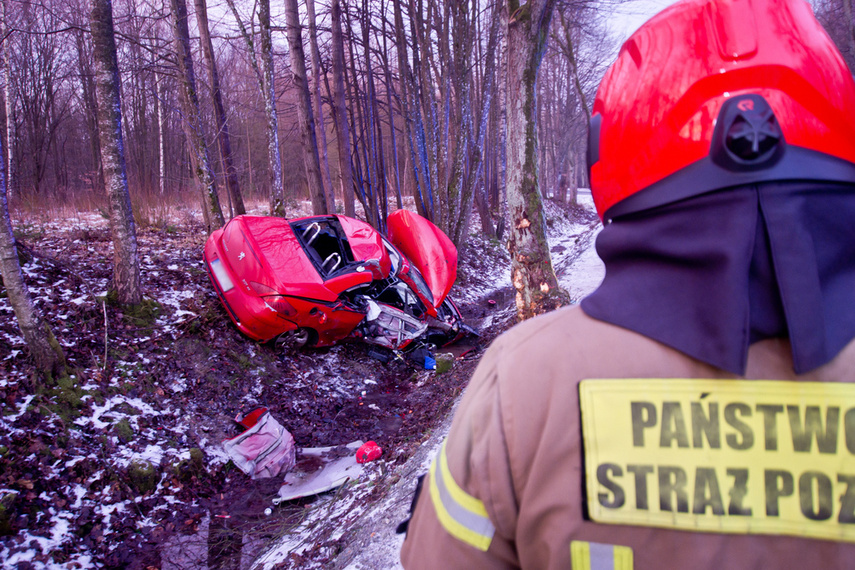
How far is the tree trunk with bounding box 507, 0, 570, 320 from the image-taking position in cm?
597

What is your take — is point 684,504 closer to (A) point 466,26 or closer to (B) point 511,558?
(B) point 511,558

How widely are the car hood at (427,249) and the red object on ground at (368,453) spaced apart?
133 inches

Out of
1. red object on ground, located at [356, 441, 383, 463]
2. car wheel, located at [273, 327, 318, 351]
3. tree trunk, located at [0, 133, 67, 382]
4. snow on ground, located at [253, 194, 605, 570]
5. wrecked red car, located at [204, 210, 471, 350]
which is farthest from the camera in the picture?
car wheel, located at [273, 327, 318, 351]

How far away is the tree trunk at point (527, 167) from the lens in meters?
5.97

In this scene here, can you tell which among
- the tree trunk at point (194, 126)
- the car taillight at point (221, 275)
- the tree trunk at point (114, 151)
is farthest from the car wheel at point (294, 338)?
the tree trunk at point (194, 126)

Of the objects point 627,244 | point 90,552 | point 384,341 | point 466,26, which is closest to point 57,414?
point 90,552

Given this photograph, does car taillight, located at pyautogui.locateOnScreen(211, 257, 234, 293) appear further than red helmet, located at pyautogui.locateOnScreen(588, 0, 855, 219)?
Yes

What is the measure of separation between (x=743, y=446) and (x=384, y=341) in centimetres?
689

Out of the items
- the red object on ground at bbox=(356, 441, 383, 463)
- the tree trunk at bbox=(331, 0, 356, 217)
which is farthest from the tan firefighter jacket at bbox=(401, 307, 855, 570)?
the tree trunk at bbox=(331, 0, 356, 217)

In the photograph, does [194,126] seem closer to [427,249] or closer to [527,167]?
[427,249]

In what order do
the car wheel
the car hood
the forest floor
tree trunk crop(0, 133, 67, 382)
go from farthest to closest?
the car hood
the car wheel
tree trunk crop(0, 133, 67, 382)
the forest floor

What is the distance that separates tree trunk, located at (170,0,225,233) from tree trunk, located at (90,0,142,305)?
3008 mm

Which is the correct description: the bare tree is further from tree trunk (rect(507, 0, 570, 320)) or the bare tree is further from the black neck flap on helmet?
the black neck flap on helmet

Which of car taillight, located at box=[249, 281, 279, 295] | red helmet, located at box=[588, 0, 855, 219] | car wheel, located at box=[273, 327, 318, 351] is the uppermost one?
red helmet, located at box=[588, 0, 855, 219]
